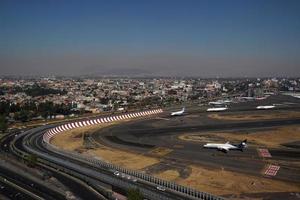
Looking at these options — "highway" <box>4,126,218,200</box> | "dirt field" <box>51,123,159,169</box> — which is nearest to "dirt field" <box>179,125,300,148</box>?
"dirt field" <box>51,123,159,169</box>

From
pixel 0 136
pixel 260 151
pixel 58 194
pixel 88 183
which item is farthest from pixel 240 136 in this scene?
pixel 0 136

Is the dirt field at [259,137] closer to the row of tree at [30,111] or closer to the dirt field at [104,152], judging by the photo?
the dirt field at [104,152]

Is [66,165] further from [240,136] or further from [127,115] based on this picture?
[127,115]

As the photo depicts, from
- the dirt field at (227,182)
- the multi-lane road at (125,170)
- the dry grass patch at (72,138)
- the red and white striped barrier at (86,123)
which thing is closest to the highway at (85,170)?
the multi-lane road at (125,170)

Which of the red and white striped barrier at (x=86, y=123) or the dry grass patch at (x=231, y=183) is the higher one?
the dry grass patch at (x=231, y=183)

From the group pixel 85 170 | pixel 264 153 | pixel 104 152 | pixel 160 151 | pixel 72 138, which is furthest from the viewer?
pixel 72 138

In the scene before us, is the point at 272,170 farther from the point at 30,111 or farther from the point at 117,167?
the point at 30,111

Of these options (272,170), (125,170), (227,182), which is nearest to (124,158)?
(125,170)

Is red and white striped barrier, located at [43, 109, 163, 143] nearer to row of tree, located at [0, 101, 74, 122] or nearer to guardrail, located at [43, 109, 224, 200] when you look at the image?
guardrail, located at [43, 109, 224, 200]
